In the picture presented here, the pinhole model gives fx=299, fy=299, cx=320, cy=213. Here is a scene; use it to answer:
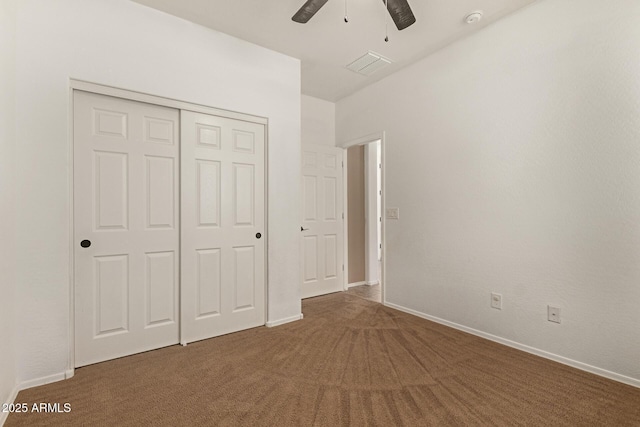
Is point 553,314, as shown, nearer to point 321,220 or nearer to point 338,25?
point 321,220

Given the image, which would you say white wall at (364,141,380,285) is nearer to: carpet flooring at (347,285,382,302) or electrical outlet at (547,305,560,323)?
carpet flooring at (347,285,382,302)

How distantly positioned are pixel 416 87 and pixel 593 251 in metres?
2.24

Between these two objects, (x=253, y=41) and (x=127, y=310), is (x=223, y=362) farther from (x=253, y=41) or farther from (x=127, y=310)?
(x=253, y=41)

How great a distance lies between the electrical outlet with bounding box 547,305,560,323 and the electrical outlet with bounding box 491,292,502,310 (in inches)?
13.7

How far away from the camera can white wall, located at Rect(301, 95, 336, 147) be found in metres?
4.18

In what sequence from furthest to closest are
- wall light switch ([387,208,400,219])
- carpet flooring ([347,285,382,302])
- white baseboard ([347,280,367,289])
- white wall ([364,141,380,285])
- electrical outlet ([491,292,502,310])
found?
white wall ([364,141,380,285]) → white baseboard ([347,280,367,289]) → carpet flooring ([347,285,382,302]) → wall light switch ([387,208,400,219]) → electrical outlet ([491,292,502,310])


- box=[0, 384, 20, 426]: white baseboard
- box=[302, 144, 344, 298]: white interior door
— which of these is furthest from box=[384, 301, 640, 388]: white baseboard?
box=[0, 384, 20, 426]: white baseboard

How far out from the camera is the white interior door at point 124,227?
2.20 metres

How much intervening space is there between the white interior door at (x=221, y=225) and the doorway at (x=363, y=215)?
191 centimetres

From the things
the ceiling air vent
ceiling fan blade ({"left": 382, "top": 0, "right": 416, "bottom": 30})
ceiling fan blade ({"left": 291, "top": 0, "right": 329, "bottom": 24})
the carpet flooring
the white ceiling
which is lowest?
the carpet flooring

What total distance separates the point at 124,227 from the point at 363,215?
3310 mm

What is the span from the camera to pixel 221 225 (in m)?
2.80

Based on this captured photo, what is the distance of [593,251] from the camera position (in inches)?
83.3

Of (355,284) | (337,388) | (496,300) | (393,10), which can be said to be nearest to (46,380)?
(337,388)
